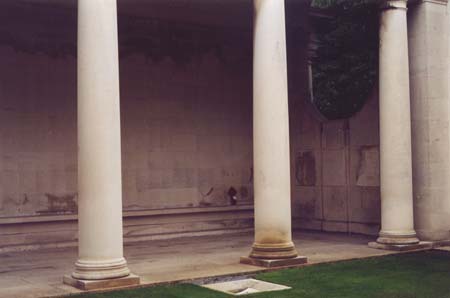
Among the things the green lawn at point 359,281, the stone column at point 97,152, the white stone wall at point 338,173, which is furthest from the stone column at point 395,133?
the stone column at point 97,152

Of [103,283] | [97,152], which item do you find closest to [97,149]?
[97,152]

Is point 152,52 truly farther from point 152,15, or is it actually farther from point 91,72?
point 91,72

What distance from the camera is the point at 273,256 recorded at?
18156mm

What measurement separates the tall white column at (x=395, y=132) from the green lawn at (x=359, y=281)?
2.02 meters

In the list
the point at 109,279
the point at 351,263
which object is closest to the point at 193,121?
the point at 351,263

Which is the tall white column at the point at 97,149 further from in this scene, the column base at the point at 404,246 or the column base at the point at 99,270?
the column base at the point at 404,246

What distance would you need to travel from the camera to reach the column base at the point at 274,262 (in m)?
18.0

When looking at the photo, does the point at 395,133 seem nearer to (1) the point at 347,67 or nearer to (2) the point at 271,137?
(2) the point at 271,137

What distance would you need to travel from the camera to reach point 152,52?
26672 millimetres

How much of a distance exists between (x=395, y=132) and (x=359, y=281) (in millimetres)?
7070

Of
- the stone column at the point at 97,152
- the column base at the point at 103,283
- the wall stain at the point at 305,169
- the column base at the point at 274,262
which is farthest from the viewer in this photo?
the wall stain at the point at 305,169

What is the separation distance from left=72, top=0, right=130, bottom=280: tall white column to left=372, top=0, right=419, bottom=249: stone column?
10060mm

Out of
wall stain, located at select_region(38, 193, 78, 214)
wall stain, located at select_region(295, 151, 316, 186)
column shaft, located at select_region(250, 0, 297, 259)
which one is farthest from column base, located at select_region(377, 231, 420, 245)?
wall stain, located at select_region(38, 193, 78, 214)

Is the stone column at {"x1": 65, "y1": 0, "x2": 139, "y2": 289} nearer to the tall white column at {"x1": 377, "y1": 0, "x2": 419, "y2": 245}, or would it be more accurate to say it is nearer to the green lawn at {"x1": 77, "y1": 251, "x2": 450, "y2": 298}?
the green lawn at {"x1": 77, "y1": 251, "x2": 450, "y2": 298}
